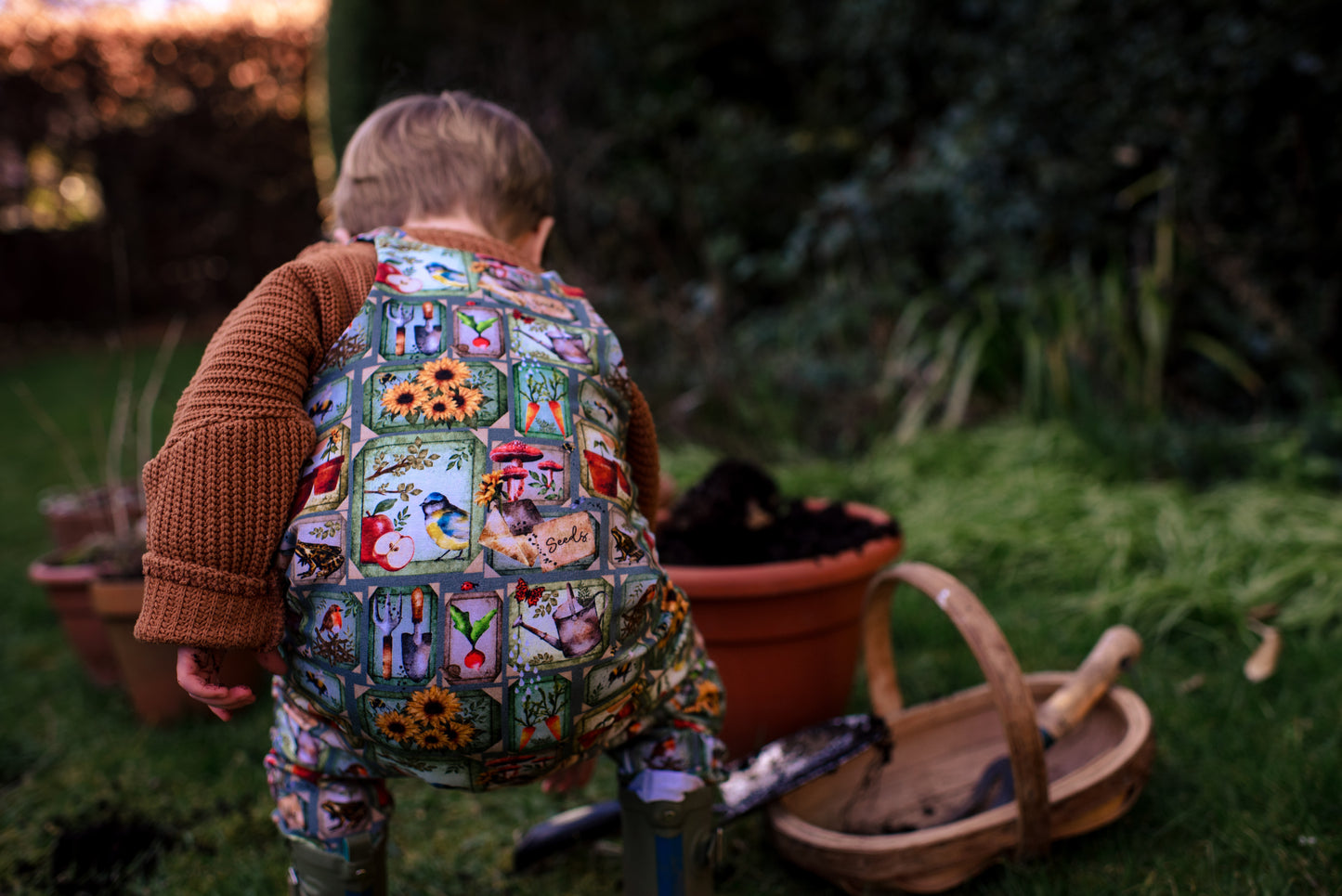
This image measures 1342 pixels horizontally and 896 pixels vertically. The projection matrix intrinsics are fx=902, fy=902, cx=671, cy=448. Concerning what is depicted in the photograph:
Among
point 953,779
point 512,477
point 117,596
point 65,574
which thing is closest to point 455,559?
point 512,477

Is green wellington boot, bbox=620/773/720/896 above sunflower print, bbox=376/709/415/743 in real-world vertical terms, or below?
below

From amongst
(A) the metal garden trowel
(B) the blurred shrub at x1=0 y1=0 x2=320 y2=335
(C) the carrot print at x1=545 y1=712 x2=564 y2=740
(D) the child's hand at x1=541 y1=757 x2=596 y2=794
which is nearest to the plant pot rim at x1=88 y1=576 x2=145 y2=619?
(A) the metal garden trowel

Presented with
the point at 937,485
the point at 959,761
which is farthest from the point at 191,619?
the point at 937,485

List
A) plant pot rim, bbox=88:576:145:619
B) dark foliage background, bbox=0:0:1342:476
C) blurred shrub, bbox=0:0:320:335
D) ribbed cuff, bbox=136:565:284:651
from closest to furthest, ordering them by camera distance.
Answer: ribbed cuff, bbox=136:565:284:651
plant pot rim, bbox=88:576:145:619
dark foliage background, bbox=0:0:1342:476
blurred shrub, bbox=0:0:320:335

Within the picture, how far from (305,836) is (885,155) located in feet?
13.4

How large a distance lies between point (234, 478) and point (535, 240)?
25.4 inches

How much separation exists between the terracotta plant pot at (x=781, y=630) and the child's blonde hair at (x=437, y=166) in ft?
2.49

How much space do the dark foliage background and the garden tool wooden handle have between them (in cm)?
167

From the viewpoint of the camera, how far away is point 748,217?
5.55m

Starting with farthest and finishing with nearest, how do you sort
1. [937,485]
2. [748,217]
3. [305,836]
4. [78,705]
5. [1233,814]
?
[748,217], [937,485], [78,705], [1233,814], [305,836]

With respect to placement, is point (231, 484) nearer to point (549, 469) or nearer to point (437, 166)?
point (549, 469)

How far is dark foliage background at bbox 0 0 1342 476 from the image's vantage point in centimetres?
334

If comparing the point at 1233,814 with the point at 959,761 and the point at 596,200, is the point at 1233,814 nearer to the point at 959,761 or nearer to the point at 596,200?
the point at 959,761

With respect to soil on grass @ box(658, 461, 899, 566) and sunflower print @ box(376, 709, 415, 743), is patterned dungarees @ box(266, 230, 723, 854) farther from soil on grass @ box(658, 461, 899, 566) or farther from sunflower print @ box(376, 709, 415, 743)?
soil on grass @ box(658, 461, 899, 566)
